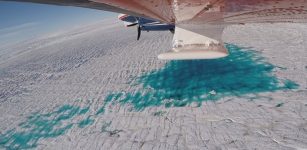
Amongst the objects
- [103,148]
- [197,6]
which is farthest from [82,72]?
[197,6]

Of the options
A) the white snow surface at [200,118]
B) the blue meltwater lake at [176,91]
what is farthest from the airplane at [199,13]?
the blue meltwater lake at [176,91]

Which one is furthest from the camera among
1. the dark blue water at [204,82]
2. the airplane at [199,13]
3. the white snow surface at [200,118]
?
the dark blue water at [204,82]

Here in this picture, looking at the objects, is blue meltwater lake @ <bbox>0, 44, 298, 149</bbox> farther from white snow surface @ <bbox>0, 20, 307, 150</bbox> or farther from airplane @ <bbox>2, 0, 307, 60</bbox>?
airplane @ <bbox>2, 0, 307, 60</bbox>

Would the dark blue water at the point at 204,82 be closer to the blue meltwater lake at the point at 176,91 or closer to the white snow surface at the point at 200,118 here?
the blue meltwater lake at the point at 176,91

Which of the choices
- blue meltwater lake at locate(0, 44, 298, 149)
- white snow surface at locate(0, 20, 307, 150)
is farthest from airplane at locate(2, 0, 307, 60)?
blue meltwater lake at locate(0, 44, 298, 149)

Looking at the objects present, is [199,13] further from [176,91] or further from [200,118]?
[176,91]

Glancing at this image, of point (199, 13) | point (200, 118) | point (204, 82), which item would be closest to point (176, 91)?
point (204, 82)

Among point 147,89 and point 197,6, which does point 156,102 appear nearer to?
point 147,89

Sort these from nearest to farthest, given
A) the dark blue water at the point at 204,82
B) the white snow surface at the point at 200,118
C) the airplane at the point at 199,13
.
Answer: the airplane at the point at 199,13 < the white snow surface at the point at 200,118 < the dark blue water at the point at 204,82

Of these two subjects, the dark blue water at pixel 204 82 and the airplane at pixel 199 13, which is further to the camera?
the dark blue water at pixel 204 82
